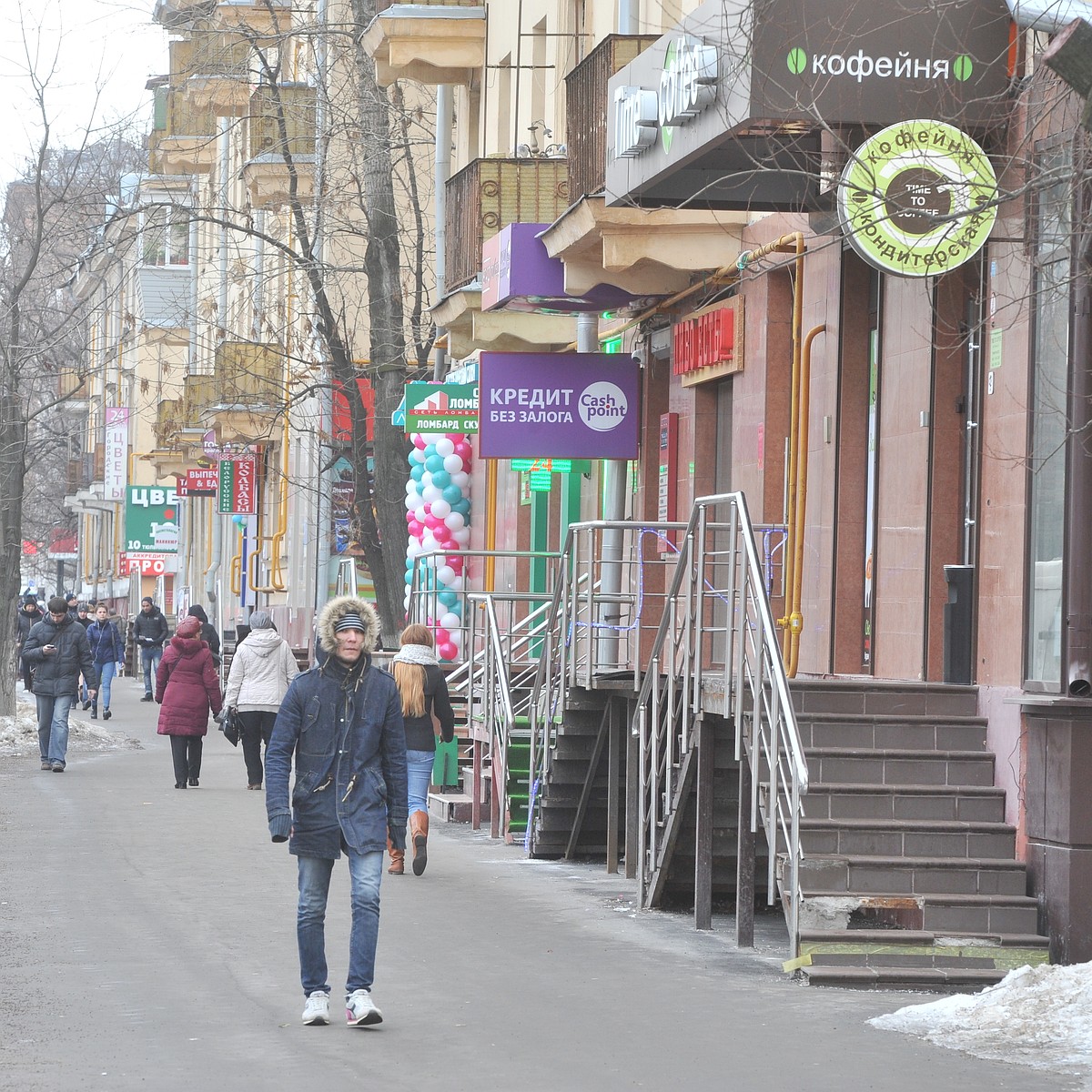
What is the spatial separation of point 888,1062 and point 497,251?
11.8 metres

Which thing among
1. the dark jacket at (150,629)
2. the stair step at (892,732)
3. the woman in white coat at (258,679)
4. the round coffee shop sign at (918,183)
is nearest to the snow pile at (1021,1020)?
the stair step at (892,732)

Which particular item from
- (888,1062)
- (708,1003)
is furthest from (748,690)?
(888,1062)

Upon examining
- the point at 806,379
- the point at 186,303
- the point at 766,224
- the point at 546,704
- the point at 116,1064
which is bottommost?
the point at 116,1064

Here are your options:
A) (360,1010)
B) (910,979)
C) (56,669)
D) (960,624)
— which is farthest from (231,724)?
(360,1010)

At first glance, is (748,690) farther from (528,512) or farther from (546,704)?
(528,512)

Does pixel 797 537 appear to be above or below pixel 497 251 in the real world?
below

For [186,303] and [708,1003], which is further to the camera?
[186,303]

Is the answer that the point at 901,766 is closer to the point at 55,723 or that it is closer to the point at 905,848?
the point at 905,848

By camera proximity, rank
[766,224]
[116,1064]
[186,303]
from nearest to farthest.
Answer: [116,1064]
[766,224]
[186,303]

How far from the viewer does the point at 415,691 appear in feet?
46.1

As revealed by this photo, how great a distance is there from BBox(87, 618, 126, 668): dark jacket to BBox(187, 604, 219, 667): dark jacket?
1535 mm

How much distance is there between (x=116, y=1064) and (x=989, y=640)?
578 cm

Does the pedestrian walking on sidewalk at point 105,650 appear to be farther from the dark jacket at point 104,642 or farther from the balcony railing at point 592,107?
the balcony railing at point 592,107

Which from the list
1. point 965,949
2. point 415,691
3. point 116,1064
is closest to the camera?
point 116,1064
